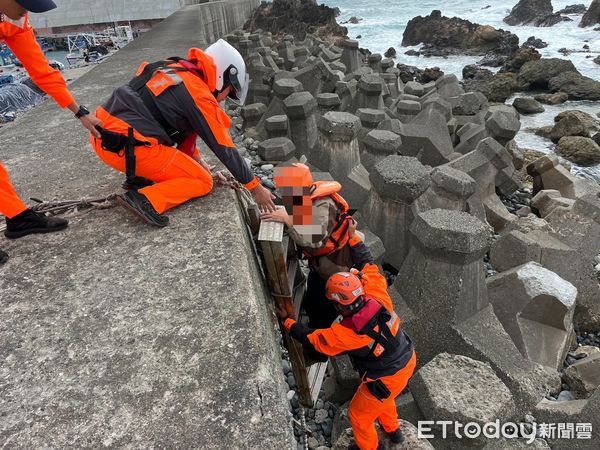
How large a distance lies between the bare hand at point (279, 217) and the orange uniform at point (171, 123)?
19cm

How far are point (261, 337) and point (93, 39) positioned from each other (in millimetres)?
23663

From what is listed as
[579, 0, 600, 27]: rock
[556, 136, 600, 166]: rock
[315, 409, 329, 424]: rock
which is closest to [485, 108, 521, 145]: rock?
[556, 136, 600, 166]: rock

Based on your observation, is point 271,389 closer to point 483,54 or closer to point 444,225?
point 444,225

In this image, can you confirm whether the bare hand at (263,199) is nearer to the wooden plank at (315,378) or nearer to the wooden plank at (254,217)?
the wooden plank at (254,217)

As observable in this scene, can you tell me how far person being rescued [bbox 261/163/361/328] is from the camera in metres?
2.40

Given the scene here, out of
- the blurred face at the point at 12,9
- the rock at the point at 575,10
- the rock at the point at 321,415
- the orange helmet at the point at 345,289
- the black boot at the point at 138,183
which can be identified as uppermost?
the blurred face at the point at 12,9

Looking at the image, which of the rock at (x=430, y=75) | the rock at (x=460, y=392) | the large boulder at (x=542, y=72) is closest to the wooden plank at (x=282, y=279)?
the rock at (x=460, y=392)

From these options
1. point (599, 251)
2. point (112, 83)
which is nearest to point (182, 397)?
point (599, 251)

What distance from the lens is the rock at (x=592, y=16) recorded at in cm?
2414

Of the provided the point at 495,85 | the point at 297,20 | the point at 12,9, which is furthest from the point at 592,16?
the point at 12,9

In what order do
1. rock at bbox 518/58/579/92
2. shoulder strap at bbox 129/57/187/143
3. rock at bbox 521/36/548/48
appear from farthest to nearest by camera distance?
1. rock at bbox 521/36/548/48
2. rock at bbox 518/58/579/92
3. shoulder strap at bbox 129/57/187/143

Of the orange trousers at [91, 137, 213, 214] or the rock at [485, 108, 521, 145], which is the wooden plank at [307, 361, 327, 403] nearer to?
the orange trousers at [91, 137, 213, 214]

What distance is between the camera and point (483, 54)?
20875 mm

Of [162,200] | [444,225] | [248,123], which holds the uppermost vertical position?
[162,200]
